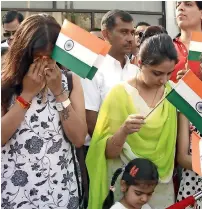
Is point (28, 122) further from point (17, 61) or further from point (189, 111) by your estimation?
point (189, 111)

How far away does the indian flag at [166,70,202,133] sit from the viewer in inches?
99.0

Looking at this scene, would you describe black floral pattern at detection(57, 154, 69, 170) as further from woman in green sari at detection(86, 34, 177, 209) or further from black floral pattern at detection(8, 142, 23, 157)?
woman in green sari at detection(86, 34, 177, 209)

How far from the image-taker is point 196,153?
2469mm

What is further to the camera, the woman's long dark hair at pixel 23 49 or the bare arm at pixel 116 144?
the bare arm at pixel 116 144

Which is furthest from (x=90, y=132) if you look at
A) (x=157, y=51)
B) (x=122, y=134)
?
(x=157, y=51)

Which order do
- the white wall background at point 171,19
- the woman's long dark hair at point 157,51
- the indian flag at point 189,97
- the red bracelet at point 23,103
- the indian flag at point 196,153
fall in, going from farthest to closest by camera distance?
the white wall background at point 171,19 < the woman's long dark hair at point 157,51 < the indian flag at point 189,97 < the indian flag at point 196,153 < the red bracelet at point 23,103

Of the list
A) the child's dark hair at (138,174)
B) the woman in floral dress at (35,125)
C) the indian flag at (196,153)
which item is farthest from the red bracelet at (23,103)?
the indian flag at (196,153)

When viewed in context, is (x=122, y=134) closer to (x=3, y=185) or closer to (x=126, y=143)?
(x=126, y=143)

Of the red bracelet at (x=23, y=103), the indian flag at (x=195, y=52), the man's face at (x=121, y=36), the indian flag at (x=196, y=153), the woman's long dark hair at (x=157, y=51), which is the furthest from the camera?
the man's face at (x=121, y=36)

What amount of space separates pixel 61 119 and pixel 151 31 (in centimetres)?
166

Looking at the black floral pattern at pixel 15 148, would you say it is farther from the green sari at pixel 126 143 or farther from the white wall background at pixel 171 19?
the white wall background at pixel 171 19

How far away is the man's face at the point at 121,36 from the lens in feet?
11.9

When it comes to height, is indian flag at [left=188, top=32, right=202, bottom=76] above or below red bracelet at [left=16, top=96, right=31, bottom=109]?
above

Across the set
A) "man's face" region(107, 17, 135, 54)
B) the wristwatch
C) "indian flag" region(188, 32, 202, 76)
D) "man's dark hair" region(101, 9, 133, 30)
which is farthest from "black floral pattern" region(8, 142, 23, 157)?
"man's dark hair" region(101, 9, 133, 30)
